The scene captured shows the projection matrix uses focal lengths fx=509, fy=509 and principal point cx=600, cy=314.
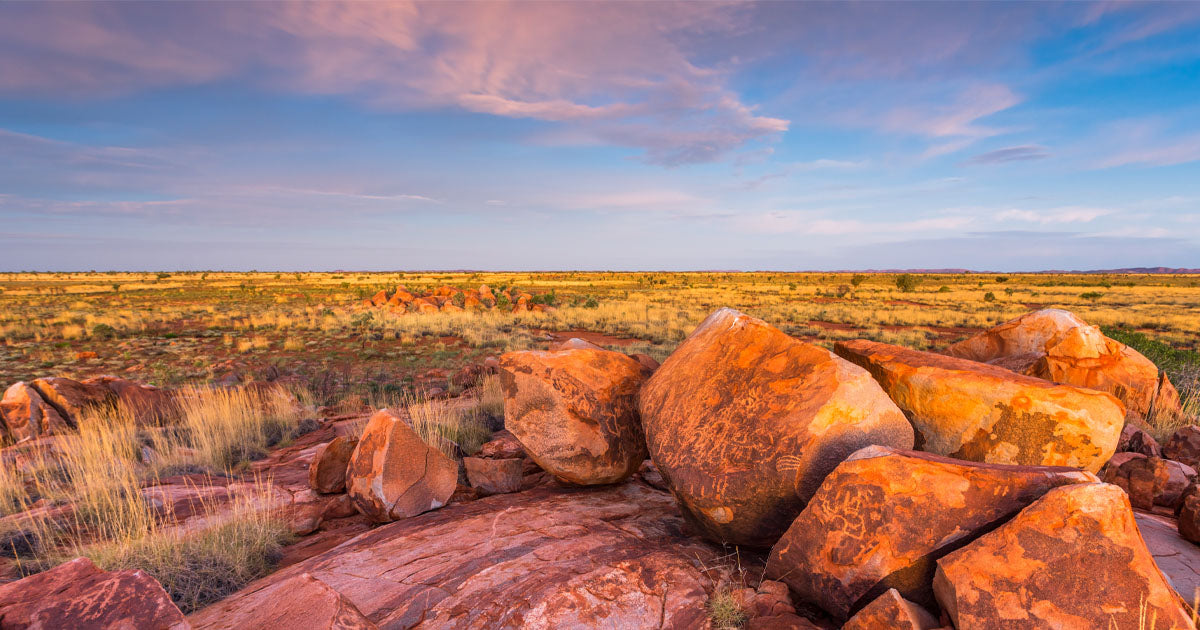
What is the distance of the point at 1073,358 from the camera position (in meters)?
6.60

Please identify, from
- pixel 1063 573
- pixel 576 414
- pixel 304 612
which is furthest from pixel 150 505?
pixel 1063 573

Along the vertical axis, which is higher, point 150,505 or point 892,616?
point 892,616

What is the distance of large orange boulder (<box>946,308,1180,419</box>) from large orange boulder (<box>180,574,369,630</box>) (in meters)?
7.62

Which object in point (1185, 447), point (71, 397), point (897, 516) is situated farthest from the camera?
point (71, 397)

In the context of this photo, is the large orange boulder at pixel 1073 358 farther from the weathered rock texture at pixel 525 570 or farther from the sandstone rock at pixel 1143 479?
the weathered rock texture at pixel 525 570

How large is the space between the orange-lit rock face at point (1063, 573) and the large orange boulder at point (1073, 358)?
16.3 ft

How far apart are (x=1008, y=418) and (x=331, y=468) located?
6.40 m

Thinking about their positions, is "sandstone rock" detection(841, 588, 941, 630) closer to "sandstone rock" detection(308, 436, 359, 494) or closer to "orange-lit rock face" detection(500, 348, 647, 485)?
"orange-lit rock face" detection(500, 348, 647, 485)

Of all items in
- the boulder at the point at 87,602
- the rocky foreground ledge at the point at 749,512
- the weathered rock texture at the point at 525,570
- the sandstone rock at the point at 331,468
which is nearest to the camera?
the boulder at the point at 87,602

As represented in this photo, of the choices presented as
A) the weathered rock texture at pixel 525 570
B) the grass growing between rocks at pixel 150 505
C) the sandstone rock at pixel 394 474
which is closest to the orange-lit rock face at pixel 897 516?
the weathered rock texture at pixel 525 570

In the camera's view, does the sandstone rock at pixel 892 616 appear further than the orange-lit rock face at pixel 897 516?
No

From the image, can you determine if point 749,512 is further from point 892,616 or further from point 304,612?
point 304,612

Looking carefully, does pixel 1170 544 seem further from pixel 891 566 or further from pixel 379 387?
pixel 379 387

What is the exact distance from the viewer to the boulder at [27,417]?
7238 millimetres
